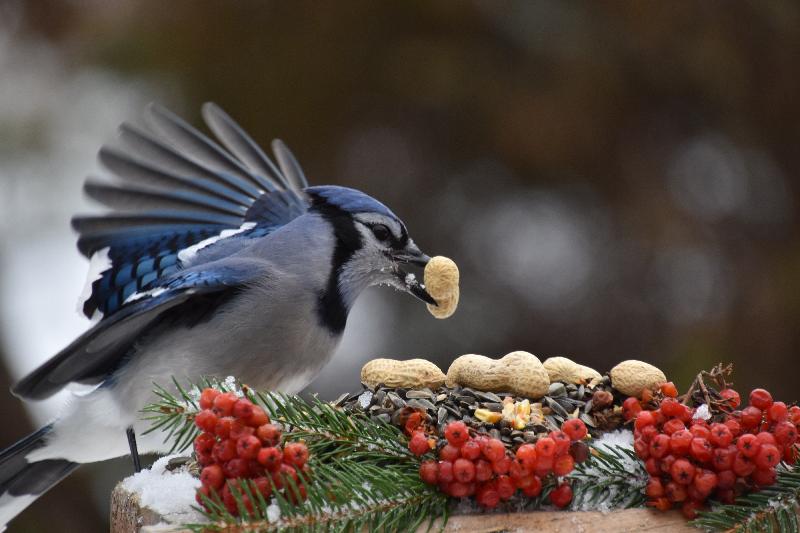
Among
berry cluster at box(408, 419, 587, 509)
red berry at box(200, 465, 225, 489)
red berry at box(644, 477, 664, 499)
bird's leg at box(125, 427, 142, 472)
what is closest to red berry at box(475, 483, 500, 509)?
berry cluster at box(408, 419, 587, 509)

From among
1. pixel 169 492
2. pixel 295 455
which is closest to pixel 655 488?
pixel 295 455

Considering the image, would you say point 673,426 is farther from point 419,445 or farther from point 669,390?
point 419,445

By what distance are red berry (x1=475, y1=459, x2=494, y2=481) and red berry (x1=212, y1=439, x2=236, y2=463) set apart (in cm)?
24

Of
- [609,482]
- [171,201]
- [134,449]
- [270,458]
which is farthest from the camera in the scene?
[171,201]

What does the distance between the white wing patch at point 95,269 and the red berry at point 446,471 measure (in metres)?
0.87

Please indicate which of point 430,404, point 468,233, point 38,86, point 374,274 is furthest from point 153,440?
point 38,86

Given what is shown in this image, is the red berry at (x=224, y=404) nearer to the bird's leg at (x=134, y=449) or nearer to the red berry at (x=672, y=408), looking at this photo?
the red berry at (x=672, y=408)

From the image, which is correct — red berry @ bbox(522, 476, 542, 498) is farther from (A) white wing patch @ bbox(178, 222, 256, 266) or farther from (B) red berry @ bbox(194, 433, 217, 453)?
(A) white wing patch @ bbox(178, 222, 256, 266)

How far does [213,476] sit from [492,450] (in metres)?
0.27

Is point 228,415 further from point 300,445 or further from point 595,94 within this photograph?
point 595,94

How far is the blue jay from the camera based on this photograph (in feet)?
4.62

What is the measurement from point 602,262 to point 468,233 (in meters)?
0.34

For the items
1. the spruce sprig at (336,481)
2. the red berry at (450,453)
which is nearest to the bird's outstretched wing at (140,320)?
the spruce sprig at (336,481)

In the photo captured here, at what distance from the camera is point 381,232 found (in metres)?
1.52
